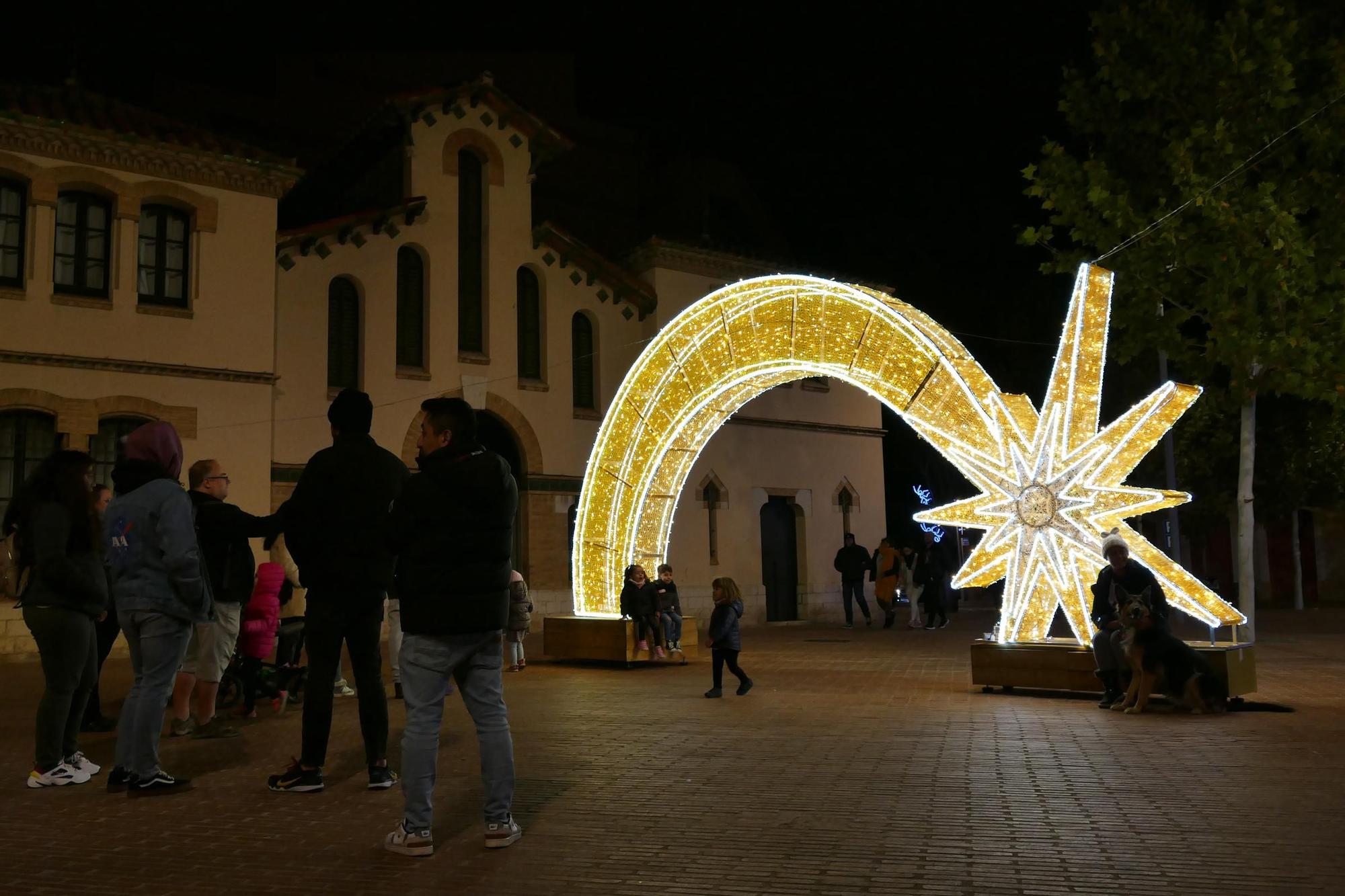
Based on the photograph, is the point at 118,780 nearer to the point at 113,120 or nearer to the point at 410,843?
the point at 410,843

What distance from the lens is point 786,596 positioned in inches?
981

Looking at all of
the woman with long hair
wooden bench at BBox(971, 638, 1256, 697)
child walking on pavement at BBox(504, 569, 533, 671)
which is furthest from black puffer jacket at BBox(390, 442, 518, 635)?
wooden bench at BBox(971, 638, 1256, 697)

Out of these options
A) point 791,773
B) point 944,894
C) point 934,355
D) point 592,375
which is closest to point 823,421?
point 592,375

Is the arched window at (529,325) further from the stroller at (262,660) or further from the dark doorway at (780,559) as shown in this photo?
the stroller at (262,660)

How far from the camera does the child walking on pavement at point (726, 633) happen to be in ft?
36.3

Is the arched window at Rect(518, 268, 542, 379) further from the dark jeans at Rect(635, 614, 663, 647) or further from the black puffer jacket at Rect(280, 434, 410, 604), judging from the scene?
the black puffer jacket at Rect(280, 434, 410, 604)

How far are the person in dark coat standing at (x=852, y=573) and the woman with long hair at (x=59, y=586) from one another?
18.0m

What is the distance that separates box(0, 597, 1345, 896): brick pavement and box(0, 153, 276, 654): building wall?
26.7 ft

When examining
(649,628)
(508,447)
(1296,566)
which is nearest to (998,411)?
(649,628)

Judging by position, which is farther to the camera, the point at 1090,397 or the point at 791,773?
the point at 1090,397

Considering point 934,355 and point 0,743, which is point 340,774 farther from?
point 934,355

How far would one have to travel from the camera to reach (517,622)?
12.6 m

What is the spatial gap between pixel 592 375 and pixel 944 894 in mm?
19287

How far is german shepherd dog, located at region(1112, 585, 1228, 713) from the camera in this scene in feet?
30.9
